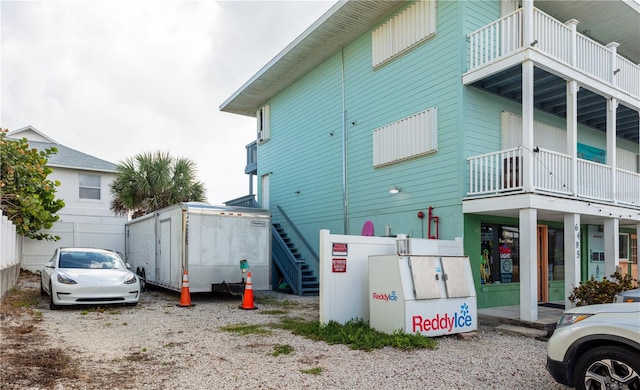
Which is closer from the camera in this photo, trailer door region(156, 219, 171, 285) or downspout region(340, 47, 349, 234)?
trailer door region(156, 219, 171, 285)

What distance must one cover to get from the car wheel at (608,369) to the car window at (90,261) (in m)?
9.93

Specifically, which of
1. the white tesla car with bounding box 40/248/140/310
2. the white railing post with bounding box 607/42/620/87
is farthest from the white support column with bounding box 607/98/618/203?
the white tesla car with bounding box 40/248/140/310

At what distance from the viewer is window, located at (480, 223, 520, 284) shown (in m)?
10.6

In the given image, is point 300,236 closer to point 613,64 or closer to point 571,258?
point 571,258

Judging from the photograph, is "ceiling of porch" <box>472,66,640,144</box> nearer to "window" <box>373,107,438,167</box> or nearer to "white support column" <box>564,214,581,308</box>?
"window" <box>373,107,438,167</box>

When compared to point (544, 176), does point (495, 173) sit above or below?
above

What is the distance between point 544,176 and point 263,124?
12.5 m

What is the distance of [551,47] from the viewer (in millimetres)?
9984

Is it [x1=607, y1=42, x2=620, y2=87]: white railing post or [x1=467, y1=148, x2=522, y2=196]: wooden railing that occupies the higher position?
[x1=607, y1=42, x2=620, y2=87]: white railing post

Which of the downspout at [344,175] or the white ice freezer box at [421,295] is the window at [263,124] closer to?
the downspout at [344,175]

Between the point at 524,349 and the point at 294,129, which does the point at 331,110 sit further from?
the point at 524,349

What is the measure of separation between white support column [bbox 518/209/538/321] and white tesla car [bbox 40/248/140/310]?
8.47 meters

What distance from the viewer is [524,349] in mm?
7008

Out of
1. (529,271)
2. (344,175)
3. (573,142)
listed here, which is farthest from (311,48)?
(529,271)
